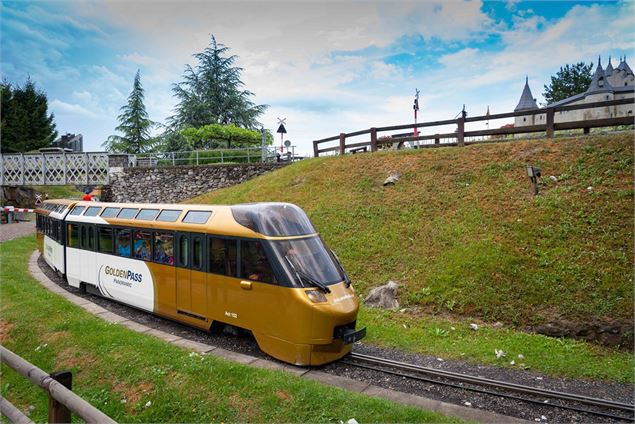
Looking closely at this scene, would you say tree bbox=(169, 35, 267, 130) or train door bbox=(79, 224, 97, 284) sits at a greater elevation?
tree bbox=(169, 35, 267, 130)

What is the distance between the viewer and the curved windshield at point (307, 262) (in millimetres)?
6918

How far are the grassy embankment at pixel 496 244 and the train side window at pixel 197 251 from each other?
3893 millimetres

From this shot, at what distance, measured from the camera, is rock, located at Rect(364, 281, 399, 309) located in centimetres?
1020

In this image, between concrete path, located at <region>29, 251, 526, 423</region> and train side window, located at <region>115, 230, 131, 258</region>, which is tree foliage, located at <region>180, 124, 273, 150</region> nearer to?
train side window, located at <region>115, 230, 131, 258</region>

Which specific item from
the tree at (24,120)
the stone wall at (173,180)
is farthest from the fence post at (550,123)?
the tree at (24,120)

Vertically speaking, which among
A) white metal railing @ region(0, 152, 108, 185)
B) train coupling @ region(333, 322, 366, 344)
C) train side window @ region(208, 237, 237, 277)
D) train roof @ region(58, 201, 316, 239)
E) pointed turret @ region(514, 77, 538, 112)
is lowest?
train coupling @ region(333, 322, 366, 344)

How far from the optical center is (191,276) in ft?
27.5

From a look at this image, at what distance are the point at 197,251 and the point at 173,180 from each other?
18.4m

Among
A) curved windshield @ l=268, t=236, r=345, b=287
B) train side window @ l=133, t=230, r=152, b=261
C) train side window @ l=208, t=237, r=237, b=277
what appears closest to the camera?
curved windshield @ l=268, t=236, r=345, b=287

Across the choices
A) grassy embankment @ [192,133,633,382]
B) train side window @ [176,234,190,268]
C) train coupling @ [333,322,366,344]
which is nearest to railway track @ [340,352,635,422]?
train coupling @ [333,322,366,344]

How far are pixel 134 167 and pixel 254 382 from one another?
78.0 feet

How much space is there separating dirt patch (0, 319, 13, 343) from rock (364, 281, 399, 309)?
315 inches

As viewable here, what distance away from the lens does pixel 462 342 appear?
830 centimetres

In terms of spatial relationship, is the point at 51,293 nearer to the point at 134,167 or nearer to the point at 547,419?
the point at 547,419
